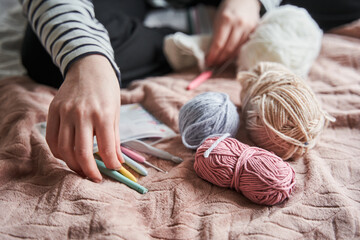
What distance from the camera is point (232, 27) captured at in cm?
85

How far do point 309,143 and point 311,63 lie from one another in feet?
1.19

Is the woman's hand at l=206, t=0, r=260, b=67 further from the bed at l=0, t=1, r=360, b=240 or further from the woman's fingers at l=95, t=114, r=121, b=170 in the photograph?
the woman's fingers at l=95, t=114, r=121, b=170

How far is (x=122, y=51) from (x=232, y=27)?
32cm

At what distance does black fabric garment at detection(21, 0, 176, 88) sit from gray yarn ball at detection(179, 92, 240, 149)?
1.04 feet

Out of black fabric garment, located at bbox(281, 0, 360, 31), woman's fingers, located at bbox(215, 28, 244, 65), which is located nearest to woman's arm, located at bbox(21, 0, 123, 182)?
woman's fingers, located at bbox(215, 28, 244, 65)

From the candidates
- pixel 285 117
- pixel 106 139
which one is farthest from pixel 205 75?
pixel 106 139

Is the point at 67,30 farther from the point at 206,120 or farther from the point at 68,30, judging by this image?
the point at 206,120

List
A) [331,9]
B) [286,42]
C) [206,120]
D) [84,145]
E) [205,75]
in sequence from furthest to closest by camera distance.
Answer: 1. [331,9]
2. [205,75]
3. [286,42]
4. [206,120]
5. [84,145]

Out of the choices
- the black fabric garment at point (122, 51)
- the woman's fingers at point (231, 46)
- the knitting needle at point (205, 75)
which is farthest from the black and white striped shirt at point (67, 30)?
the woman's fingers at point (231, 46)

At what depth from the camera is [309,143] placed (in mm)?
568

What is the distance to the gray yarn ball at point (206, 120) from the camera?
1.93 ft

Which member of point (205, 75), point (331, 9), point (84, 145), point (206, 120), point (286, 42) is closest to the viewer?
point (84, 145)

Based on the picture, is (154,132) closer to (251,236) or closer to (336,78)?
(251,236)

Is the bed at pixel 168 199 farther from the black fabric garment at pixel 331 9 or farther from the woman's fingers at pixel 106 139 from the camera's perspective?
the black fabric garment at pixel 331 9
